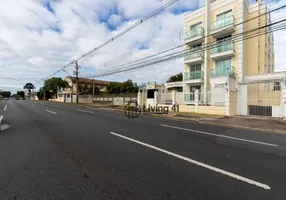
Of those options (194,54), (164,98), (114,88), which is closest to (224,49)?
(194,54)

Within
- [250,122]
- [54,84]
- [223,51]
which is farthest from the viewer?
[54,84]

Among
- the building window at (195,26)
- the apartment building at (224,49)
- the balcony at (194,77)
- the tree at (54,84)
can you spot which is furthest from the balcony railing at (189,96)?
the tree at (54,84)

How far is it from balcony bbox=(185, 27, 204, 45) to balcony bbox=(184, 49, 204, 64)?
1663mm

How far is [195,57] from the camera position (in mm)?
24969

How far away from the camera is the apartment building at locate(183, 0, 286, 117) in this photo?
20.2 metres

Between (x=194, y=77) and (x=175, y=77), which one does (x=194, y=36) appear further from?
(x=175, y=77)

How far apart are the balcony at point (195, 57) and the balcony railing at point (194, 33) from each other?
230 centimetres

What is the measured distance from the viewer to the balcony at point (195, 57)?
24.5 meters

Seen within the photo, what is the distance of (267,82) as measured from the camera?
1731 centimetres

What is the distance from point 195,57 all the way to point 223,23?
508 cm

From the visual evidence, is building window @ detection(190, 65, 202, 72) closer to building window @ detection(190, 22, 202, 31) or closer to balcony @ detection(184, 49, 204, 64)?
balcony @ detection(184, 49, 204, 64)

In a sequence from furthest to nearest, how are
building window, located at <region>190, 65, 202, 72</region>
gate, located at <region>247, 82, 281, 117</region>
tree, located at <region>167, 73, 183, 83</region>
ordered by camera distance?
tree, located at <region>167, 73, 183, 83</region> < building window, located at <region>190, 65, 202, 72</region> < gate, located at <region>247, 82, 281, 117</region>

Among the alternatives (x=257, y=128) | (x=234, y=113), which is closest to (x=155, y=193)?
(x=257, y=128)

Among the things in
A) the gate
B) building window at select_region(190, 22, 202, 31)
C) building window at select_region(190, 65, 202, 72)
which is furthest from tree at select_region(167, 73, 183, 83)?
the gate
